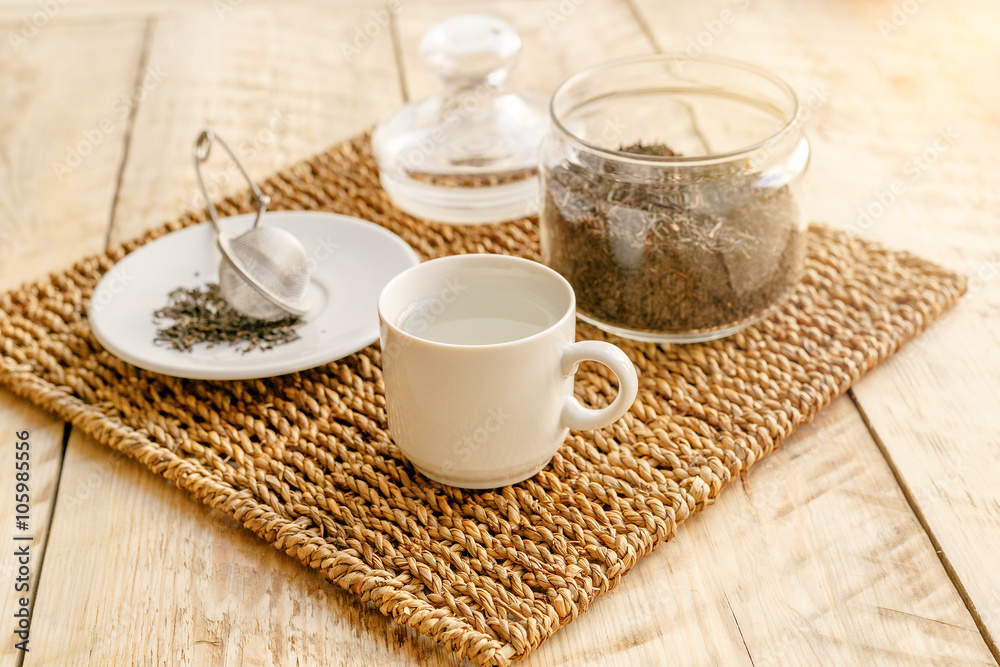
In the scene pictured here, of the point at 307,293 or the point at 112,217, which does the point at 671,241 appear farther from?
the point at 112,217

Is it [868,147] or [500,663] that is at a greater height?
[500,663]

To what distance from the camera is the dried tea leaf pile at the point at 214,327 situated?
89 cm

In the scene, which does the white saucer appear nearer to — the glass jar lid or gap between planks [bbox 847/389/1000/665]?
the glass jar lid

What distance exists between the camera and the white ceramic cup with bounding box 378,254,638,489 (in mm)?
665

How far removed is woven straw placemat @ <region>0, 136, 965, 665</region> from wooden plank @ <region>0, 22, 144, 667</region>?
0.20ft

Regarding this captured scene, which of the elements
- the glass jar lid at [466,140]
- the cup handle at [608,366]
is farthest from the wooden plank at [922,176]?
the glass jar lid at [466,140]

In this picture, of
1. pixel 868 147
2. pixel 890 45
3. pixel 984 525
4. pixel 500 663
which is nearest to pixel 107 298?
pixel 500 663

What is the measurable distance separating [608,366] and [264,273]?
0.42 meters

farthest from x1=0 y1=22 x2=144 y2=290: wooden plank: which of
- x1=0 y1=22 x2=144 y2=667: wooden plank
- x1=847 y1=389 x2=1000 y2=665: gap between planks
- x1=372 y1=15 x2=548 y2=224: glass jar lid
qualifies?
x1=847 y1=389 x2=1000 y2=665: gap between planks

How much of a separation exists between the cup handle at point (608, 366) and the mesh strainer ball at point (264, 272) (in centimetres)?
34

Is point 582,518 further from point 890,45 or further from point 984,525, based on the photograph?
point 890,45

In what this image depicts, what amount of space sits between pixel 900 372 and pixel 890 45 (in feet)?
3.19

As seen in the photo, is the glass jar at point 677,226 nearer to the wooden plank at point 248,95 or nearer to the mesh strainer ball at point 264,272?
the mesh strainer ball at point 264,272

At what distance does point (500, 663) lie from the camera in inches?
23.7
